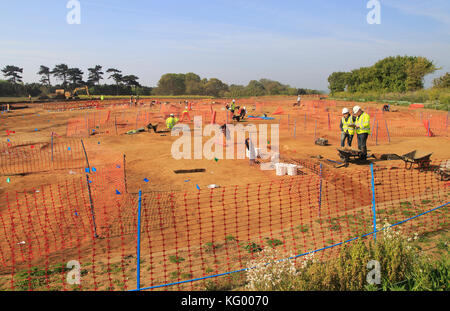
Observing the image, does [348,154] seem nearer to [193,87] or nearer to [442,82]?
[442,82]

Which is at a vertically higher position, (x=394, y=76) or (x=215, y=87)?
(x=215, y=87)

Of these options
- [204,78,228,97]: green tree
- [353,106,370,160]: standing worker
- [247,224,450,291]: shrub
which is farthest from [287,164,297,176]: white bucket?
[204,78,228,97]: green tree

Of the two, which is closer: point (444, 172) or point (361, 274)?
point (361, 274)

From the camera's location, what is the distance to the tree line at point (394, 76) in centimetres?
4834

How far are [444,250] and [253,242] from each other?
325cm

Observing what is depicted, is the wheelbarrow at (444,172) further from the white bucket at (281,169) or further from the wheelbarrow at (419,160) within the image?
the white bucket at (281,169)

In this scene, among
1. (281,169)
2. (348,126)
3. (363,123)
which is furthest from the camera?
(348,126)

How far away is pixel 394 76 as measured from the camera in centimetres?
5144

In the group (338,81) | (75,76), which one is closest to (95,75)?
(75,76)

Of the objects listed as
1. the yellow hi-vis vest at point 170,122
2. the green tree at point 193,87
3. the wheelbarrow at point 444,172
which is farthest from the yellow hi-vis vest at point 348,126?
the green tree at point 193,87

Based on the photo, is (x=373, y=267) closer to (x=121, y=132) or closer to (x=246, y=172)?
(x=246, y=172)

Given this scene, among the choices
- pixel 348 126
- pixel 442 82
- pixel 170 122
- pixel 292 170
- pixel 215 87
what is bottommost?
pixel 292 170

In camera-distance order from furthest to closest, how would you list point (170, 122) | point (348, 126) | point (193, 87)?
1. point (193, 87)
2. point (170, 122)
3. point (348, 126)

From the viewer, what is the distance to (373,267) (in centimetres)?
377
